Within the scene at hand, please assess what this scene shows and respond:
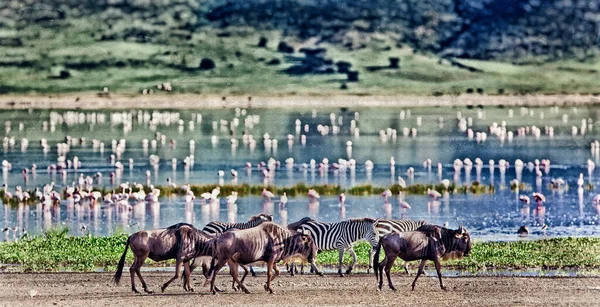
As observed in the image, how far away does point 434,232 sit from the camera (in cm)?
2564

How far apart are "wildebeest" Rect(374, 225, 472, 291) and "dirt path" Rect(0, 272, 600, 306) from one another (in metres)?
0.47

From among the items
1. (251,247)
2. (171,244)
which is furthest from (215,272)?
(171,244)

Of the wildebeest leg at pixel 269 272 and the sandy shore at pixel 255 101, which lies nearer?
the wildebeest leg at pixel 269 272

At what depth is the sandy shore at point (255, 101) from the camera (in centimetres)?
18825

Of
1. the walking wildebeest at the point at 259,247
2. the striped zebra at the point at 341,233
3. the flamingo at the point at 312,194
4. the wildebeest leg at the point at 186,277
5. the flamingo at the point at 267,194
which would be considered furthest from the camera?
the flamingo at the point at 267,194

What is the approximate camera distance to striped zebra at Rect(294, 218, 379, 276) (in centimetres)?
2911

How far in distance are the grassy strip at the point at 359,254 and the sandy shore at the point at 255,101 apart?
505ft

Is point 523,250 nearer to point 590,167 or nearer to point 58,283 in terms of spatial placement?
point 58,283

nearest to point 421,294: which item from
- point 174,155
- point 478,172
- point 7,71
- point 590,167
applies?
point 478,172

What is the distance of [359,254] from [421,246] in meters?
6.27

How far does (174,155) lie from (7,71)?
120033 mm

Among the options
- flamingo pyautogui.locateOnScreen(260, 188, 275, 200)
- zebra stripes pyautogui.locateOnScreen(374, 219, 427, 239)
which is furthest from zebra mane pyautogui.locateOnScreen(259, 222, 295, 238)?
flamingo pyautogui.locateOnScreen(260, 188, 275, 200)

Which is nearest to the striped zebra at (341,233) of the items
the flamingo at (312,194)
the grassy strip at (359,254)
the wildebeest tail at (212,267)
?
the grassy strip at (359,254)

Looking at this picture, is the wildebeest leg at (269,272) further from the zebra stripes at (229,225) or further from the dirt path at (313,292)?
the zebra stripes at (229,225)
